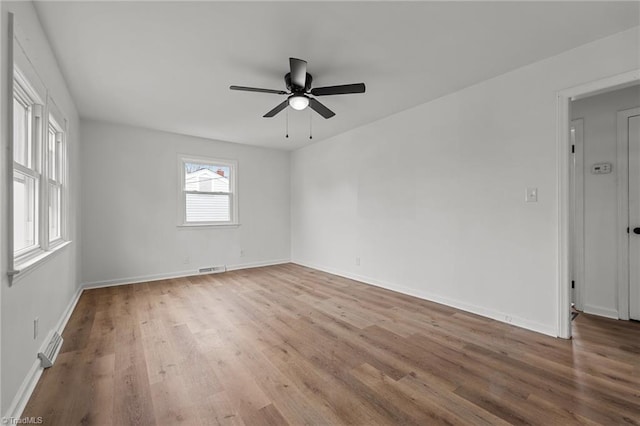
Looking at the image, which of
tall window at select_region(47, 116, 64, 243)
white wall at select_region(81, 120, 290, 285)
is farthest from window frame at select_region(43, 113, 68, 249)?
white wall at select_region(81, 120, 290, 285)

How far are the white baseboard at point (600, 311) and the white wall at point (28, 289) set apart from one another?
501 cm

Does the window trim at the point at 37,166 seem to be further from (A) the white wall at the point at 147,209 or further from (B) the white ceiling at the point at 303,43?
(A) the white wall at the point at 147,209

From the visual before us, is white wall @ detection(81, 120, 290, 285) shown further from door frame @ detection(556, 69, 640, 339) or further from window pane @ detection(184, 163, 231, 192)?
door frame @ detection(556, 69, 640, 339)

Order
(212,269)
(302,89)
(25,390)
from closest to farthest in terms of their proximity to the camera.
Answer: (25,390) → (302,89) → (212,269)

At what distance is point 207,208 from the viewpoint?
214 inches

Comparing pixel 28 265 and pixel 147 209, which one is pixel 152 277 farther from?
pixel 28 265

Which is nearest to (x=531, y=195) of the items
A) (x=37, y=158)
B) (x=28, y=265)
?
(x=28, y=265)

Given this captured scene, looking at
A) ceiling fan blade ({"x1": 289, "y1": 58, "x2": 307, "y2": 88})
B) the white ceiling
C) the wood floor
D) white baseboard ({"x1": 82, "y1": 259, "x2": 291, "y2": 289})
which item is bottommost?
the wood floor

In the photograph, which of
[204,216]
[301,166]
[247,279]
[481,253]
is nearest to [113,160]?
[204,216]

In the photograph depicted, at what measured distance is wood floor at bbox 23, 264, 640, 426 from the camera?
1.62 meters

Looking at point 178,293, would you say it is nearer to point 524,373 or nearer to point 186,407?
point 186,407

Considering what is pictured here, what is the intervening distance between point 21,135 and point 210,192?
10.9 feet

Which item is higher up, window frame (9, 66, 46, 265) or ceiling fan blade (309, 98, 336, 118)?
Result: ceiling fan blade (309, 98, 336, 118)

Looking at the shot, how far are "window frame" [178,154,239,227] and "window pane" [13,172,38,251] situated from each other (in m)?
2.77
